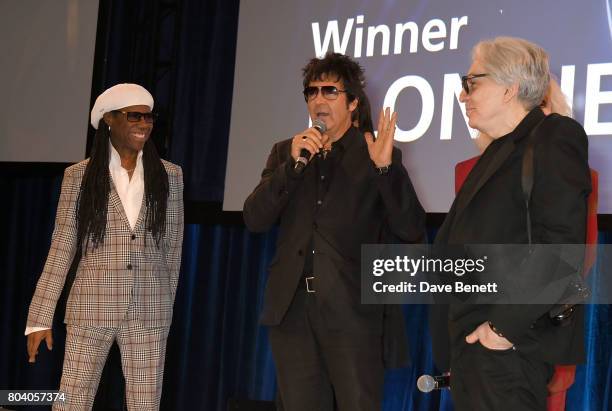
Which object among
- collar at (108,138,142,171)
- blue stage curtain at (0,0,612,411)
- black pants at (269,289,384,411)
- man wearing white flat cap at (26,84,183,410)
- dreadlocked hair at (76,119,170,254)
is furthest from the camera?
blue stage curtain at (0,0,612,411)

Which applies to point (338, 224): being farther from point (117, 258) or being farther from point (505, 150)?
point (117, 258)

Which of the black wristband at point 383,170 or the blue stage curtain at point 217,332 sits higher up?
the black wristband at point 383,170

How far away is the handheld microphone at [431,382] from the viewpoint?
188 cm

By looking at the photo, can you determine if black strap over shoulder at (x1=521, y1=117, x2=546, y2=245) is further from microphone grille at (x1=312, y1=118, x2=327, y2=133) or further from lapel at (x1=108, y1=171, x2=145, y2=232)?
lapel at (x1=108, y1=171, x2=145, y2=232)

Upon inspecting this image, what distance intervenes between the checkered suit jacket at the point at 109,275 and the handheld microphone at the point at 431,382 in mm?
1539

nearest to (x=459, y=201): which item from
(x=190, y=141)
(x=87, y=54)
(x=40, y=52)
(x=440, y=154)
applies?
(x=440, y=154)

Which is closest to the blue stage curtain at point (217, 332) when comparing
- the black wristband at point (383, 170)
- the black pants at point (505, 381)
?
the black wristband at point (383, 170)

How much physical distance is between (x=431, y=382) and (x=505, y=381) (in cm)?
17

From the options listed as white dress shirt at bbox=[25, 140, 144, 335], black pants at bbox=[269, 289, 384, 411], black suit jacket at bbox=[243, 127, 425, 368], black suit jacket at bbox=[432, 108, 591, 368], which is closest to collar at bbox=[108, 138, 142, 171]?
white dress shirt at bbox=[25, 140, 144, 335]

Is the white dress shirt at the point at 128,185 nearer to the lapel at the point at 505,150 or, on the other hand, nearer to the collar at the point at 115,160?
the collar at the point at 115,160

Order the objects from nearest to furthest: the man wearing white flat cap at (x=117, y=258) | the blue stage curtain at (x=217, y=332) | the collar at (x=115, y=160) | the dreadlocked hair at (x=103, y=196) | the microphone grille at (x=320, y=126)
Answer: the microphone grille at (x=320, y=126), the man wearing white flat cap at (x=117, y=258), the dreadlocked hair at (x=103, y=196), the collar at (x=115, y=160), the blue stage curtain at (x=217, y=332)

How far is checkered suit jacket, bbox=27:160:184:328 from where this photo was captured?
124 inches

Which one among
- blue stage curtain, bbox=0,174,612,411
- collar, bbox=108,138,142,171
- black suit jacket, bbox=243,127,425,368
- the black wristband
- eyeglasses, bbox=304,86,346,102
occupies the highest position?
eyeglasses, bbox=304,86,346,102

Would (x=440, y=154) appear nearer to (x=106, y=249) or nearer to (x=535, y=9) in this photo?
(x=535, y=9)
